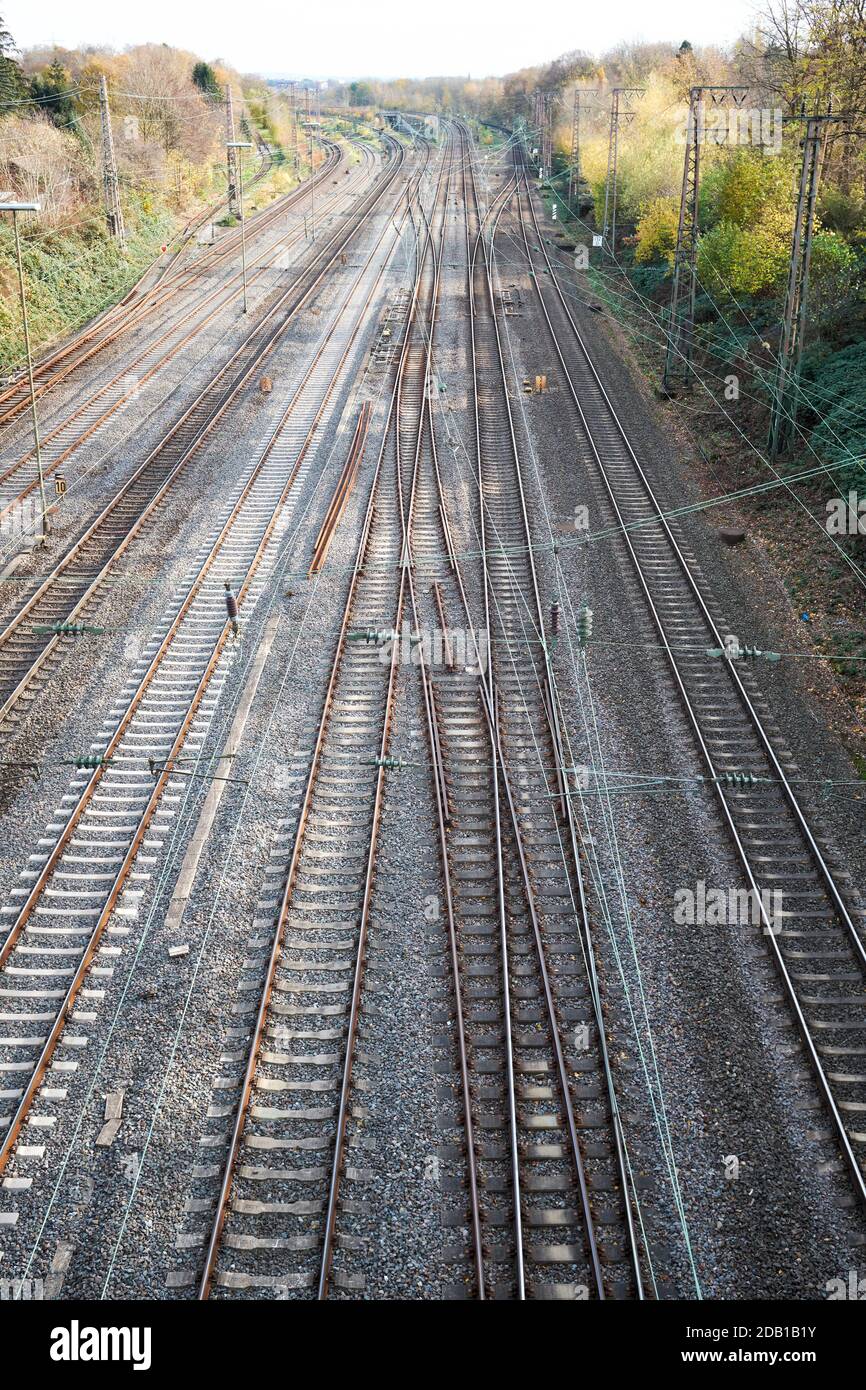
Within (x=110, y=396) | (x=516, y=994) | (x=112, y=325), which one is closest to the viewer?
(x=516, y=994)

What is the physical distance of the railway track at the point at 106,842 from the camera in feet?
34.8

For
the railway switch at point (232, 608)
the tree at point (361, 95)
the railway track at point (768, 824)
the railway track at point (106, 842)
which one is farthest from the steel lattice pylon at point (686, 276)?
the tree at point (361, 95)

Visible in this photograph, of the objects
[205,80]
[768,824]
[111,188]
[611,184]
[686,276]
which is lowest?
[768,824]

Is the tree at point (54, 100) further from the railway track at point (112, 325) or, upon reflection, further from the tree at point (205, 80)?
the tree at point (205, 80)

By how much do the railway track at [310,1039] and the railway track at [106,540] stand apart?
5.04 metres

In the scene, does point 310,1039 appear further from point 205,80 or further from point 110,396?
point 205,80

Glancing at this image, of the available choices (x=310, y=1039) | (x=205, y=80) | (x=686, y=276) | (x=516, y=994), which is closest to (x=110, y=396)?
(x=686, y=276)

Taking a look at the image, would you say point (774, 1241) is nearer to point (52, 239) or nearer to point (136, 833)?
point (136, 833)

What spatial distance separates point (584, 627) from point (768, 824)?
16.8 feet

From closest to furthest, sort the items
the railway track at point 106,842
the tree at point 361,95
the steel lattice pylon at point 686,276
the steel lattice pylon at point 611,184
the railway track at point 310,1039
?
1. the railway track at point 310,1039
2. the railway track at point 106,842
3. the steel lattice pylon at point 686,276
4. the steel lattice pylon at point 611,184
5. the tree at point 361,95

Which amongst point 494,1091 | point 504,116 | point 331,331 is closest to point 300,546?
point 494,1091

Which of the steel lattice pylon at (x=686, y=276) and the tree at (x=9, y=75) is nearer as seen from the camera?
the steel lattice pylon at (x=686, y=276)

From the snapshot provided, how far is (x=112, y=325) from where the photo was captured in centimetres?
3656

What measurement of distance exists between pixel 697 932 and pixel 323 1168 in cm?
510
